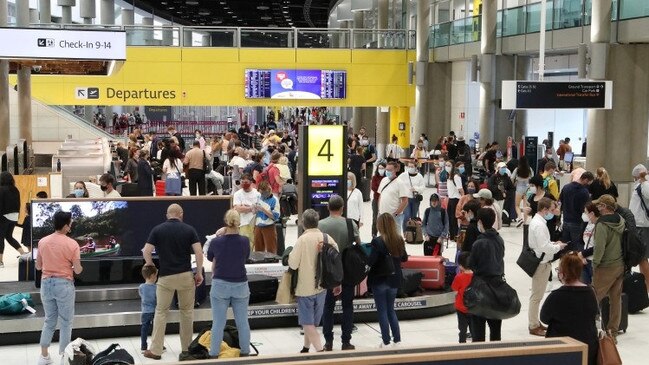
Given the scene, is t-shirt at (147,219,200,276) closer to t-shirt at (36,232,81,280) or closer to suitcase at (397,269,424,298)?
t-shirt at (36,232,81,280)

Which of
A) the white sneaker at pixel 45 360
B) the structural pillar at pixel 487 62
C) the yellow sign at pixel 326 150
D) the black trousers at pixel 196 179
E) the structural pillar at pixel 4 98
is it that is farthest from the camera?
the structural pillar at pixel 487 62

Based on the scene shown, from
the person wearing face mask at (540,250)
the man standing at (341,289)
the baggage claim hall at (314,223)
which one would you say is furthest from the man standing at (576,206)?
the man standing at (341,289)

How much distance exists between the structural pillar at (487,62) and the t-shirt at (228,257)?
67.9ft

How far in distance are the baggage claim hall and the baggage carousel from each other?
2 cm

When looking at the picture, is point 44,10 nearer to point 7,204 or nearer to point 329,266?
point 7,204

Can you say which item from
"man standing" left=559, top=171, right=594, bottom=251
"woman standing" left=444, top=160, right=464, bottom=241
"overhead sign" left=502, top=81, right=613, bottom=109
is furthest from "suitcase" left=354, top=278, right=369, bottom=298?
"overhead sign" left=502, top=81, right=613, bottom=109

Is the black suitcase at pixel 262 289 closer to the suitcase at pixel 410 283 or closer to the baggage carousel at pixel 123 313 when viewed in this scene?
the baggage carousel at pixel 123 313

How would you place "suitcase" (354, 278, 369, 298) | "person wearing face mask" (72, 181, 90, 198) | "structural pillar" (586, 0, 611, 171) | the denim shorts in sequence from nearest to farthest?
the denim shorts
"suitcase" (354, 278, 369, 298)
"person wearing face mask" (72, 181, 90, 198)
"structural pillar" (586, 0, 611, 171)

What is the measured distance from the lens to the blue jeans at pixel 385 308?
9297 millimetres

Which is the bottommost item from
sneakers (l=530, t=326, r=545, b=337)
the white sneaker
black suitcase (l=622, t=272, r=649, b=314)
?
sneakers (l=530, t=326, r=545, b=337)

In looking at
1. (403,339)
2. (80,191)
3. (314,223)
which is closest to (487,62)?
(80,191)

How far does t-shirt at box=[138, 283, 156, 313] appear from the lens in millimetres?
9156

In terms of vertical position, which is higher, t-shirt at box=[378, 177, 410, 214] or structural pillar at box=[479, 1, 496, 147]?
structural pillar at box=[479, 1, 496, 147]

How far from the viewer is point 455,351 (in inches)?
164
